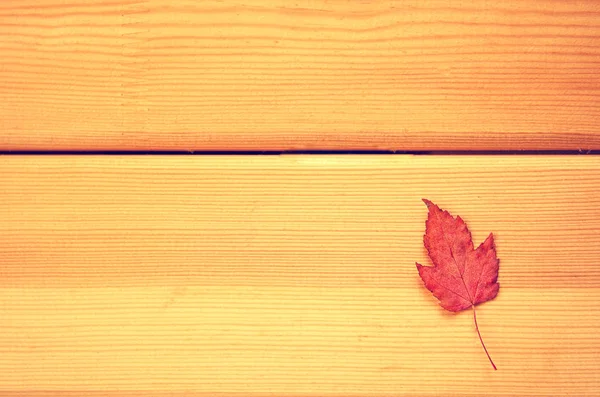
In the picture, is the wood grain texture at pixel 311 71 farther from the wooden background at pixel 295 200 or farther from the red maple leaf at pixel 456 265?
the red maple leaf at pixel 456 265

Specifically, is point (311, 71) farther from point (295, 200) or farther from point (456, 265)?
point (456, 265)

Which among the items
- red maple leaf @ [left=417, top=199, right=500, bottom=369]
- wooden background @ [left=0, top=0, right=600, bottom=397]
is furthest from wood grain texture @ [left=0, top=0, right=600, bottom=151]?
red maple leaf @ [left=417, top=199, right=500, bottom=369]

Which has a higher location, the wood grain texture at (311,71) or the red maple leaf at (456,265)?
the wood grain texture at (311,71)

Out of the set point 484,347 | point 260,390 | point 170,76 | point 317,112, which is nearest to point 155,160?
point 170,76

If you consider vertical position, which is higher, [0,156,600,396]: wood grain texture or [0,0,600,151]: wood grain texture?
[0,0,600,151]: wood grain texture

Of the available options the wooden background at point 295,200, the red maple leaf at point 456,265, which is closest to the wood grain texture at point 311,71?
the wooden background at point 295,200

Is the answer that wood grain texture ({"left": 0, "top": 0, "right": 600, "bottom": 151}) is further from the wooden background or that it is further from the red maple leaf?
the red maple leaf
